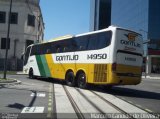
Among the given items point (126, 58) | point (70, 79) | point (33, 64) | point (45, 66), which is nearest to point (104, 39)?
point (126, 58)

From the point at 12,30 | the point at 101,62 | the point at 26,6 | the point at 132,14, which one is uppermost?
the point at 132,14

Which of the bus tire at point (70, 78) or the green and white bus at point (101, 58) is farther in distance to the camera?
the bus tire at point (70, 78)

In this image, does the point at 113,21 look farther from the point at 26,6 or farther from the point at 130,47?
the point at 130,47

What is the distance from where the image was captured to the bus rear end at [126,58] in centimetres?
2020

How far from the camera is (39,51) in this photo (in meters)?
31.3

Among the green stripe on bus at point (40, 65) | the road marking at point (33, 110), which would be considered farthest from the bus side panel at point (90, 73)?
the road marking at point (33, 110)

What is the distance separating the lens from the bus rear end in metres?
20.2

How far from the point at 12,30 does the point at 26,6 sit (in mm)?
4312

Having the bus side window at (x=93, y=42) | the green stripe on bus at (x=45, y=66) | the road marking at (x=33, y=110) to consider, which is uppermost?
the bus side window at (x=93, y=42)

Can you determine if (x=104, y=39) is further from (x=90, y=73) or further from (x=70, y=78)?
(x=70, y=78)

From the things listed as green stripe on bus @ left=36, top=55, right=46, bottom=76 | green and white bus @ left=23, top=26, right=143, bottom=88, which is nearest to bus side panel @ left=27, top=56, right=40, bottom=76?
green stripe on bus @ left=36, top=55, right=46, bottom=76

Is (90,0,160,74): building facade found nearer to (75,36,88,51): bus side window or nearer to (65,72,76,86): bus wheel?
(65,72,76,86): bus wheel

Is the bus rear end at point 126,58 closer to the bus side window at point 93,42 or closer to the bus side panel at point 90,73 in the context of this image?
the bus side window at point 93,42

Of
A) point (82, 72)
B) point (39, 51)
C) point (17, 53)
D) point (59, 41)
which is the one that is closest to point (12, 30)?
point (17, 53)
